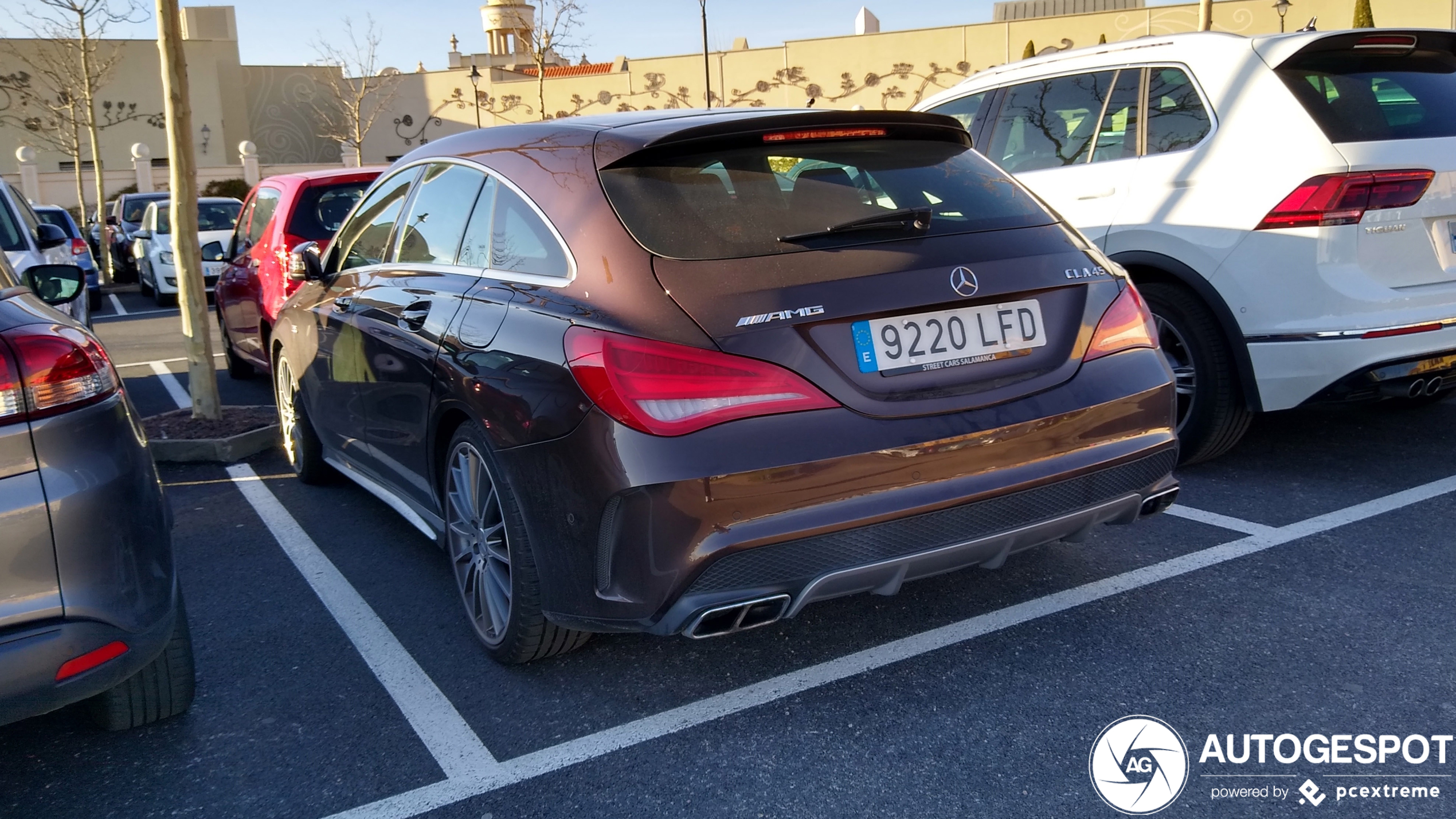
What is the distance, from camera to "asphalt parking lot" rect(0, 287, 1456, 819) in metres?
2.71

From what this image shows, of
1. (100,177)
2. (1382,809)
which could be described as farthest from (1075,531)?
(100,177)

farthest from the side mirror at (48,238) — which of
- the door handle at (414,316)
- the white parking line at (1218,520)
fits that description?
the white parking line at (1218,520)

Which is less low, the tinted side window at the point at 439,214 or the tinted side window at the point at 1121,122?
the tinted side window at the point at 1121,122

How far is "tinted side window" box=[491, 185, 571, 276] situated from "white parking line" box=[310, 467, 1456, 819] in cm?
123

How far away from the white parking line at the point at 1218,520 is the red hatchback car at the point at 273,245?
5169 millimetres

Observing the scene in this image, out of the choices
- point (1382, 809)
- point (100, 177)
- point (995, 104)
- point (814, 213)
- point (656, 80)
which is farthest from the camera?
point (656, 80)

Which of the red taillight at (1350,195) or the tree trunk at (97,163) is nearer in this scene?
the red taillight at (1350,195)

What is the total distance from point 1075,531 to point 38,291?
Answer: 11.7 feet

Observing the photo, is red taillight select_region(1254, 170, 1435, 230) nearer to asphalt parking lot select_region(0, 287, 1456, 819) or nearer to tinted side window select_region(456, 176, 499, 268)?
asphalt parking lot select_region(0, 287, 1456, 819)

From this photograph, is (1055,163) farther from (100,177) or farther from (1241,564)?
(100,177)

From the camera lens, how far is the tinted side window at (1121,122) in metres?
5.34

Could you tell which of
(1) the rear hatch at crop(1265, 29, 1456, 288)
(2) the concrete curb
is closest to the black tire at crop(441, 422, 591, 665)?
(2) the concrete curb

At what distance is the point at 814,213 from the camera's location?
10.1 feet

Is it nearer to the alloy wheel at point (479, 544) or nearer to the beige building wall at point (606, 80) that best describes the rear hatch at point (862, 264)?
the alloy wheel at point (479, 544)
